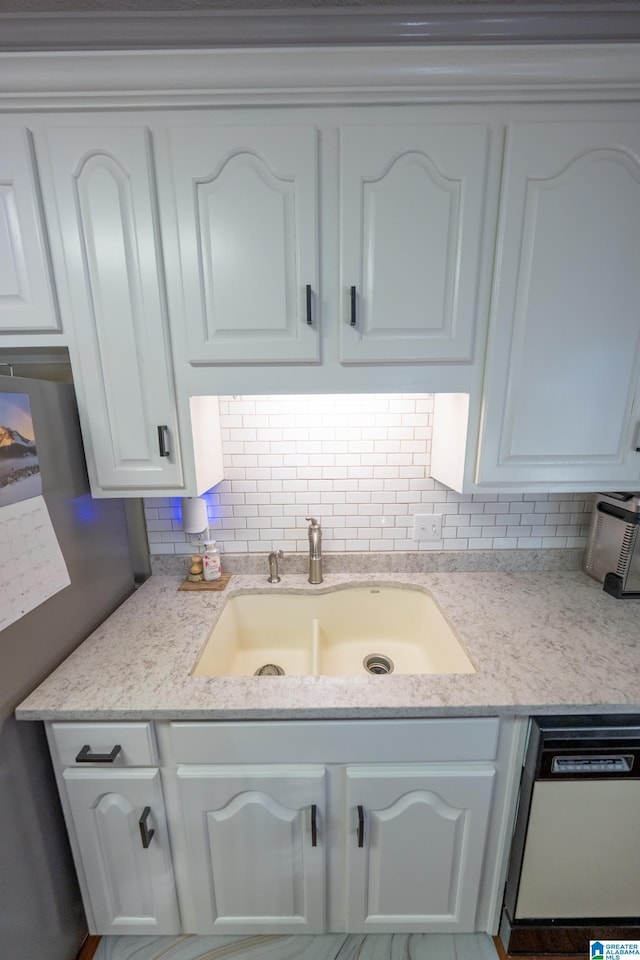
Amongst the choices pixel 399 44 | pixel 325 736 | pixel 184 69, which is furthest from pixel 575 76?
pixel 325 736

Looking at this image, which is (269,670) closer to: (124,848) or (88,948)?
(124,848)

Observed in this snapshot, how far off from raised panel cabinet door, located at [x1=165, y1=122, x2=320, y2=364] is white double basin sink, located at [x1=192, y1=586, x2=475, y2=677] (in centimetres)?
89

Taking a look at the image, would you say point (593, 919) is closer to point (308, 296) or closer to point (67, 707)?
point (67, 707)

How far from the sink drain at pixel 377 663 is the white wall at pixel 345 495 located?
0.40 meters

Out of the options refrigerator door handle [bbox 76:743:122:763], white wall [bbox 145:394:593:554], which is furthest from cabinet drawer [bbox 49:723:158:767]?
white wall [bbox 145:394:593:554]

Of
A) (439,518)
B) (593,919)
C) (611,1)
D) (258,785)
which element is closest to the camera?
(611,1)

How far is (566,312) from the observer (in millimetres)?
986

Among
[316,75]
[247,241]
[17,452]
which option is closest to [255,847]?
[17,452]

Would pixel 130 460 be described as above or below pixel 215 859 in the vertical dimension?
above

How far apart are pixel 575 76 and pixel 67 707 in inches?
74.4

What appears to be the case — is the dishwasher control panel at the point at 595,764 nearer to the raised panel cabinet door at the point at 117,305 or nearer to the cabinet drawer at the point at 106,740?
the cabinet drawer at the point at 106,740

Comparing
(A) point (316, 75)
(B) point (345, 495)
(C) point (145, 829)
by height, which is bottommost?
(C) point (145, 829)

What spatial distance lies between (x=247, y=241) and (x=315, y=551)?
99 cm

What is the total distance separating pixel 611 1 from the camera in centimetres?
80
